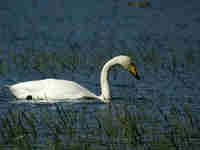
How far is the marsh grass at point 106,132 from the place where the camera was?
913cm

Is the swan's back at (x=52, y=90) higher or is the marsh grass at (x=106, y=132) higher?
the swan's back at (x=52, y=90)

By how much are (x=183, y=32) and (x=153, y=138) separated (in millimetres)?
19088

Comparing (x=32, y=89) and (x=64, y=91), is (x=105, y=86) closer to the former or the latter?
(x=64, y=91)

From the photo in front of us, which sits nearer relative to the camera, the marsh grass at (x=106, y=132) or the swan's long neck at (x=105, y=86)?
the marsh grass at (x=106, y=132)

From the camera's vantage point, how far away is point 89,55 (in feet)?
66.3

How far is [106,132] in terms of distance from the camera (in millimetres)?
10000

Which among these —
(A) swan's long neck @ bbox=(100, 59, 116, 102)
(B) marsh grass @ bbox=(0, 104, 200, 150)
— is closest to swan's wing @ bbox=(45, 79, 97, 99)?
(A) swan's long neck @ bbox=(100, 59, 116, 102)

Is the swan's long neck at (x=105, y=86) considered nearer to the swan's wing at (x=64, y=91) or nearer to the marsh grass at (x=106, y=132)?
the swan's wing at (x=64, y=91)

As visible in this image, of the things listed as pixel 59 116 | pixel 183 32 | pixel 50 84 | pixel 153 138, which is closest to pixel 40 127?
pixel 59 116

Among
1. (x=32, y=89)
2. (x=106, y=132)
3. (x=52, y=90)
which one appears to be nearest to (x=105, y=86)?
(x=52, y=90)

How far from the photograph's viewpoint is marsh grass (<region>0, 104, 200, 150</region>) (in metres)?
9.13

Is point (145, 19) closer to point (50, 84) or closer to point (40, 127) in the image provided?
point (50, 84)

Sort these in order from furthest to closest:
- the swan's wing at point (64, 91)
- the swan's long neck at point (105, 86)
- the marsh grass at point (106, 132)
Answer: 1. the swan's long neck at point (105, 86)
2. the swan's wing at point (64, 91)
3. the marsh grass at point (106, 132)

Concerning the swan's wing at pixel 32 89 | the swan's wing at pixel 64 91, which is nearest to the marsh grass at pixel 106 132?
the swan's wing at pixel 64 91
